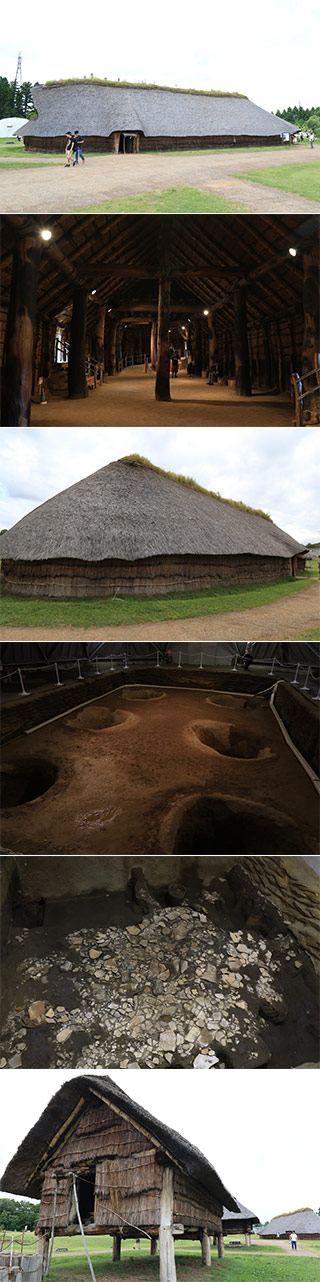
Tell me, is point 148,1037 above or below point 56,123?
below

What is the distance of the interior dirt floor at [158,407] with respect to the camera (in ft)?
16.8

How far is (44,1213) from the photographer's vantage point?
5496 millimetres

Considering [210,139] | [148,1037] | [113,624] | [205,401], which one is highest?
[210,139]

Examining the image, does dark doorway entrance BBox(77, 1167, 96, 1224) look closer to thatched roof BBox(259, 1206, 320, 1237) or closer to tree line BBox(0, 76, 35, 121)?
thatched roof BBox(259, 1206, 320, 1237)

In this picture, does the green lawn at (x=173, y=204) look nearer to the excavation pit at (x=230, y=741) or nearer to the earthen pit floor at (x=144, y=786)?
the earthen pit floor at (x=144, y=786)

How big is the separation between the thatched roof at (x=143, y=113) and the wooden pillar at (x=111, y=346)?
1556 mm

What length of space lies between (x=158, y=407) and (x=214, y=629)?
2.49 m

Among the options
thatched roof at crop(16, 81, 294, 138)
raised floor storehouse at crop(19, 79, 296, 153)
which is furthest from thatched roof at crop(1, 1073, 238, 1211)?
thatched roof at crop(16, 81, 294, 138)

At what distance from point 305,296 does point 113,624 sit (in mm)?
3711

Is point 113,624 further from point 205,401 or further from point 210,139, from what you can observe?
point 210,139

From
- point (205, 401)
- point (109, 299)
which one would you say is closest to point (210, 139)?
point (109, 299)

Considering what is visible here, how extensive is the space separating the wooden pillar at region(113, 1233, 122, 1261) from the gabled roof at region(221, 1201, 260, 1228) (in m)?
1.10

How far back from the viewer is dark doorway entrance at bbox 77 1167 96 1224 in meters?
5.47

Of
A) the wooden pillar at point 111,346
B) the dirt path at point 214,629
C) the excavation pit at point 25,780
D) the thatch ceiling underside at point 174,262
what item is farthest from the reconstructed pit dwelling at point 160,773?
the thatch ceiling underside at point 174,262
